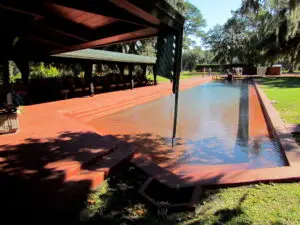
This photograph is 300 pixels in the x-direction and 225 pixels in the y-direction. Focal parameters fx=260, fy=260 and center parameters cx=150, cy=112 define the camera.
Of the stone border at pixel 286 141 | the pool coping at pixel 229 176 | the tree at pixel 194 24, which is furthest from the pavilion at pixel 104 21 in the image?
the tree at pixel 194 24

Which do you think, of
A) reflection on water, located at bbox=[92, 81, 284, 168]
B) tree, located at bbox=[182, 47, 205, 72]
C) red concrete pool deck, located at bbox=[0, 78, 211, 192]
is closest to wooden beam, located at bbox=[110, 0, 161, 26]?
red concrete pool deck, located at bbox=[0, 78, 211, 192]

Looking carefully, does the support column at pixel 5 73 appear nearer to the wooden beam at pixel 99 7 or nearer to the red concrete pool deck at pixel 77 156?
the red concrete pool deck at pixel 77 156

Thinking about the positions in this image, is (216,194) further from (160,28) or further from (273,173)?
(160,28)

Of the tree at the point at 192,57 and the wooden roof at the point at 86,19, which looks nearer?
the wooden roof at the point at 86,19

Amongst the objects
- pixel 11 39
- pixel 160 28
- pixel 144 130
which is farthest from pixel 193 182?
pixel 11 39

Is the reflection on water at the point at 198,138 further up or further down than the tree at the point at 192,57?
further down

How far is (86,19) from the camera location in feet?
17.1

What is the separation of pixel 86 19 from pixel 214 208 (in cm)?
426

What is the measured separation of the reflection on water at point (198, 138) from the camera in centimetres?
490

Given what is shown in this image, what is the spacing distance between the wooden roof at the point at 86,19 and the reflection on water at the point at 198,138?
235 centimetres

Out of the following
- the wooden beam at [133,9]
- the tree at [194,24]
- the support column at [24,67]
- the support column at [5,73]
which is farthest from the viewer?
the tree at [194,24]

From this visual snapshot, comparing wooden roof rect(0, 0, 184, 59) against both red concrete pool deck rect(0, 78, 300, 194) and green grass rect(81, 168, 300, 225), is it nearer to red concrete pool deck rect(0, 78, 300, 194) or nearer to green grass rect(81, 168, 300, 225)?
red concrete pool deck rect(0, 78, 300, 194)

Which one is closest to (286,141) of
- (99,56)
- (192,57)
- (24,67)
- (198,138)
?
(198,138)

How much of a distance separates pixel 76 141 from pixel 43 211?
7.98 ft
